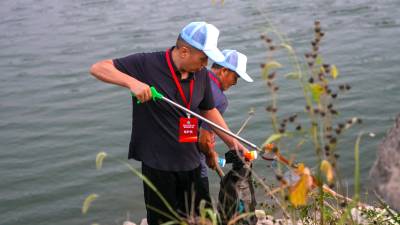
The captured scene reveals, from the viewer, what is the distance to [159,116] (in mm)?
4824

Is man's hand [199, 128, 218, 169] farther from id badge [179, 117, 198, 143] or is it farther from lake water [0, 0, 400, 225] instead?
lake water [0, 0, 400, 225]

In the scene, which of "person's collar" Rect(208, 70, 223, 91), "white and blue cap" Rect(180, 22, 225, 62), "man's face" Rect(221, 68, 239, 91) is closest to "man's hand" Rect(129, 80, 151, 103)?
"white and blue cap" Rect(180, 22, 225, 62)

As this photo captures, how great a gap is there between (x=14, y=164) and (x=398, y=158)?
691 centimetres

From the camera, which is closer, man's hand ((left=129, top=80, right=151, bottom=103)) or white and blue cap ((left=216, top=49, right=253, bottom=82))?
man's hand ((left=129, top=80, right=151, bottom=103))

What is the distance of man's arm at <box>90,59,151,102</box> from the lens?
171 inches

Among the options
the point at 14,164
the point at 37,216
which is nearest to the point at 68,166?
the point at 14,164

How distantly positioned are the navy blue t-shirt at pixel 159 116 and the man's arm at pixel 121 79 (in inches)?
4.4

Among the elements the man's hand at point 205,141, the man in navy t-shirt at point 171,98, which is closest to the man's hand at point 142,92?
the man in navy t-shirt at point 171,98

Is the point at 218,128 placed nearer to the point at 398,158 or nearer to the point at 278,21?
the point at 398,158

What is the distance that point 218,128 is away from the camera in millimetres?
4742

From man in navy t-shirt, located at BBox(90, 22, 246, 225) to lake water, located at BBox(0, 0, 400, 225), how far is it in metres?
0.90

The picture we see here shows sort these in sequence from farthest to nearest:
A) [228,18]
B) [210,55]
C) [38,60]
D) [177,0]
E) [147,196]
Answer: [177,0] → [228,18] → [38,60] → [147,196] → [210,55]

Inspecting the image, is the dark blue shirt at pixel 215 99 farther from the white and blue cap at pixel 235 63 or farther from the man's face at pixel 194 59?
the man's face at pixel 194 59

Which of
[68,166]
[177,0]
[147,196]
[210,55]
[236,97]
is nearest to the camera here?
[210,55]
